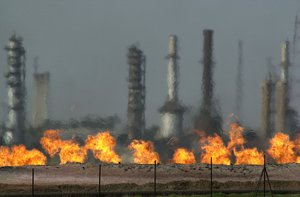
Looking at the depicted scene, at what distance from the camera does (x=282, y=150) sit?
8331cm

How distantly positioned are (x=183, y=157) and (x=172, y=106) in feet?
41.0

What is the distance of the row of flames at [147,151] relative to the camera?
245 feet

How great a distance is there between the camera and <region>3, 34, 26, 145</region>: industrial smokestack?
86250 millimetres

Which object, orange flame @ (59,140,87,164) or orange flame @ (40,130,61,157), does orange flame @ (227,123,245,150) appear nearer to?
orange flame @ (59,140,87,164)

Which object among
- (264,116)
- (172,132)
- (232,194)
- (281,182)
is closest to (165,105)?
(172,132)

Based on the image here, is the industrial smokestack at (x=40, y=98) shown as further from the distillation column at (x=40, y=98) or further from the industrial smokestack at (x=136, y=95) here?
the industrial smokestack at (x=136, y=95)

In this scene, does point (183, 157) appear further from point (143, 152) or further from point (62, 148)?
point (62, 148)

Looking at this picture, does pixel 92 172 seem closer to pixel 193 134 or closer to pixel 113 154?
pixel 113 154

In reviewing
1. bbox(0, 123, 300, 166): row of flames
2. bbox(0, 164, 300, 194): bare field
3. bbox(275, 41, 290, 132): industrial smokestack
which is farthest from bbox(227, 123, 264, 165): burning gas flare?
bbox(0, 164, 300, 194): bare field

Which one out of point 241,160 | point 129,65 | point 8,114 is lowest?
point 241,160

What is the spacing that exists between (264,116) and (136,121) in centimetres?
1999

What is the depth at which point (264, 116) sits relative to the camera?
9419 centimetres

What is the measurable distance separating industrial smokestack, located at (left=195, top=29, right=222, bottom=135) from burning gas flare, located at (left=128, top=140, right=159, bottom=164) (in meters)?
9.10

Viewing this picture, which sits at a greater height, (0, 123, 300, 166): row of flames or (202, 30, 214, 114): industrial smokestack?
(202, 30, 214, 114): industrial smokestack
